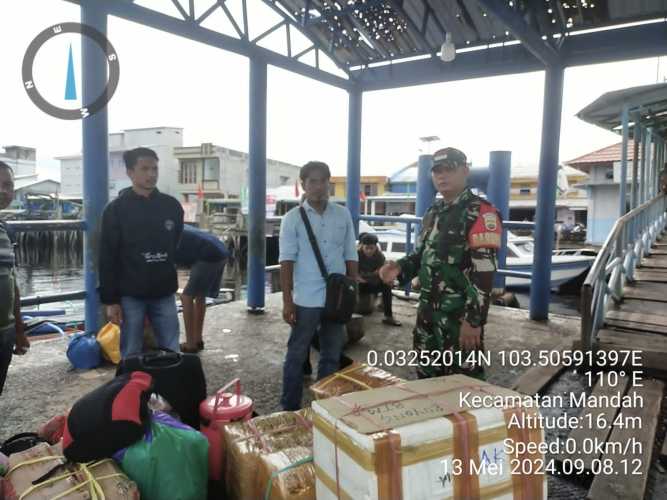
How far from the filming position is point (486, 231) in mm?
2457

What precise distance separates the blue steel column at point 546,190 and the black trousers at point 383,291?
1.78 meters

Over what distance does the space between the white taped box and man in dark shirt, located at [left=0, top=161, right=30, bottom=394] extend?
178cm

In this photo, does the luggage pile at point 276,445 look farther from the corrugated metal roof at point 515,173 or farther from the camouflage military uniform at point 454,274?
the corrugated metal roof at point 515,173

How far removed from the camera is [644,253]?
726cm

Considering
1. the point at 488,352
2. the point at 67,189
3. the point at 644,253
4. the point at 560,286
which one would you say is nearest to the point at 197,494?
the point at 488,352

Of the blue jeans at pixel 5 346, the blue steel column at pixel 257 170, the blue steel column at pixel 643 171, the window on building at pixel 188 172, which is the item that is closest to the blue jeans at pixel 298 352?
the blue jeans at pixel 5 346

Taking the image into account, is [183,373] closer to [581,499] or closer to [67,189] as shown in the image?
[581,499]

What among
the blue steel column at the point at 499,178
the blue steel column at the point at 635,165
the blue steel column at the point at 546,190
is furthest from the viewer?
the blue steel column at the point at 499,178

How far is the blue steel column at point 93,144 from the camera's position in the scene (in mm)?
3812

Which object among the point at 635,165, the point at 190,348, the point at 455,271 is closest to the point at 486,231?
the point at 455,271

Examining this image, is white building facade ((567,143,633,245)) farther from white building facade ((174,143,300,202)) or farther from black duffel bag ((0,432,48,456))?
white building facade ((174,143,300,202))

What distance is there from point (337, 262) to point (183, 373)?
1164 millimetres

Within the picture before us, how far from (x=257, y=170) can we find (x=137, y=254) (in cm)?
277
